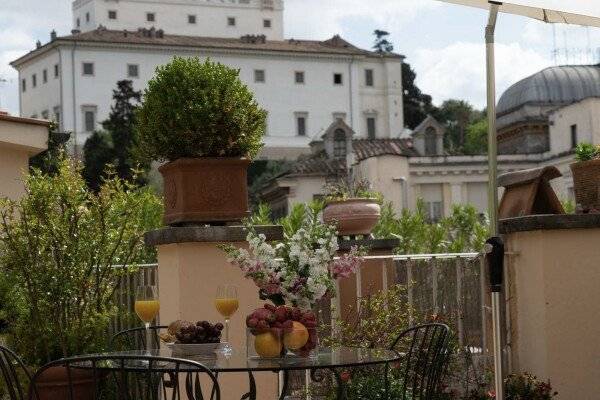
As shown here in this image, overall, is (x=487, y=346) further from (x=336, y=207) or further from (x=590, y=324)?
(x=336, y=207)

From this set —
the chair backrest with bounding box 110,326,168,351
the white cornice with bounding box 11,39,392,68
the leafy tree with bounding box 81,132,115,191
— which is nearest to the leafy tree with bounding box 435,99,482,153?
the white cornice with bounding box 11,39,392,68

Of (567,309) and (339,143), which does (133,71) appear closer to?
(339,143)

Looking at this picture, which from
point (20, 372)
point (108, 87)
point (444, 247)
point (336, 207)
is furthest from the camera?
point (108, 87)

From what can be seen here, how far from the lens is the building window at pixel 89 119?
74.5m

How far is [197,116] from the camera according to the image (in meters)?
6.70

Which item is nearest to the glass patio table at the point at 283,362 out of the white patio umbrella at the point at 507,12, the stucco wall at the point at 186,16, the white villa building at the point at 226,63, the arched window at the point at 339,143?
the white patio umbrella at the point at 507,12

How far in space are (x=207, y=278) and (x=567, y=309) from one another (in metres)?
1.88

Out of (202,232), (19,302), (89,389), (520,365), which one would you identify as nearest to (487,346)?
(520,365)

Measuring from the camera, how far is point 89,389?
21.6 feet

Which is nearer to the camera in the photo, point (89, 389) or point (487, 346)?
point (89, 389)

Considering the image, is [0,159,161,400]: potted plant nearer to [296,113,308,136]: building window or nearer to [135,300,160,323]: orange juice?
[135,300,160,323]: orange juice

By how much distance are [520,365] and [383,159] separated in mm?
40557

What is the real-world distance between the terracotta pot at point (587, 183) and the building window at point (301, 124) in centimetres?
7489

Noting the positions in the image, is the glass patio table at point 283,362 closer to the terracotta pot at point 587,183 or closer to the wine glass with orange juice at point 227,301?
the wine glass with orange juice at point 227,301
